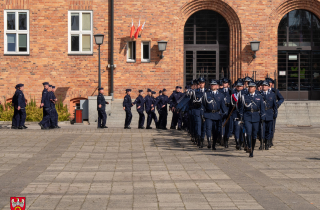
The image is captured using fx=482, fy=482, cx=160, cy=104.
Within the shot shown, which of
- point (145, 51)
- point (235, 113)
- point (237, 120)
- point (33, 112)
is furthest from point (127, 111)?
point (237, 120)

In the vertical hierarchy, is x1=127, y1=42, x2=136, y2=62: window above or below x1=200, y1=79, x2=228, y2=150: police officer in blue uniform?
above

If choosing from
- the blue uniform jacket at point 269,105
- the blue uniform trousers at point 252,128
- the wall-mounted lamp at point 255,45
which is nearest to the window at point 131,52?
the wall-mounted lamp at point 255,45

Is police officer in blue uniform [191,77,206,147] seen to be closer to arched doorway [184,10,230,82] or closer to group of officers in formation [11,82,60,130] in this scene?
group of officers in formation [11,82,60,130]

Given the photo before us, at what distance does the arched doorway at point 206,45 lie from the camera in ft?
83.4

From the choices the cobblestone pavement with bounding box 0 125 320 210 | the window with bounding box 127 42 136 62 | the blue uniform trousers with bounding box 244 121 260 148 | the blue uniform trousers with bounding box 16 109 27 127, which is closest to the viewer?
the cobblestone pavement with bounding box 0 125 320 210

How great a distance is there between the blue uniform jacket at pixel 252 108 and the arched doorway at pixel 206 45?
13716 millimetres

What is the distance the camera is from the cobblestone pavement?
6.55 metres

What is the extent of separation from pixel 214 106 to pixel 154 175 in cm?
473

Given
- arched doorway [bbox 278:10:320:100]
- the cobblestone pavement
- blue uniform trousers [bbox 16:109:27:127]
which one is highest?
arched doorway [bbox 278:10:320:100]

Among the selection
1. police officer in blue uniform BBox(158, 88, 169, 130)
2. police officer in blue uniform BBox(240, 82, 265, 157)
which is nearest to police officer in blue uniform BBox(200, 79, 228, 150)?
police officer in blue uniform BBox(240, 82, 265, 157)

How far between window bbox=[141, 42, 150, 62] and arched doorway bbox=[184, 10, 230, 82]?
2.17 metres

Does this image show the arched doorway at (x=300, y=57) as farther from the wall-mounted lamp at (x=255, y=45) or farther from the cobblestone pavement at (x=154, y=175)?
the cobblestone pavement at (x=154, y=175)

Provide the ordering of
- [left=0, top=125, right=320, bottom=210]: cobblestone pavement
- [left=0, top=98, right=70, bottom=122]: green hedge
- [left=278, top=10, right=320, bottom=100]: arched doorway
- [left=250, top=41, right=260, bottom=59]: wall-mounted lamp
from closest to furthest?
[left=0, top=125, right=320, bottom=210]: cobblestone pavement
[left=0, top=98, right=70, bottom=122]: green hedge
[left=250, top=41, right=260, bottom=59]: wall-mounted lamp
[left=278, top=10, right=320, bottom=100]: arched doorway

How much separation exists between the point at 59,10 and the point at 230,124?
13698 mm
